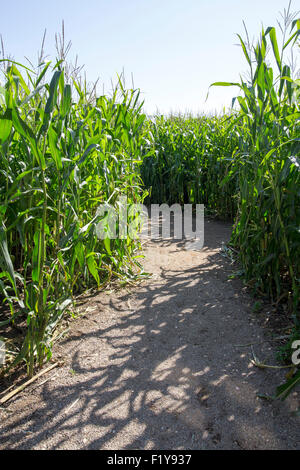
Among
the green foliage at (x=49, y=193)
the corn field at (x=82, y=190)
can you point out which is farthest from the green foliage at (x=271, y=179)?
the green foliage at (x=49, y=193)

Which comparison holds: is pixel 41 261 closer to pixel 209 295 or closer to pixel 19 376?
pixel 19 376

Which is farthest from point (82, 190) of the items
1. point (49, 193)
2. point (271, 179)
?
point (271, 179)

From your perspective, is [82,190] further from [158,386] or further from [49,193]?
[158,386]

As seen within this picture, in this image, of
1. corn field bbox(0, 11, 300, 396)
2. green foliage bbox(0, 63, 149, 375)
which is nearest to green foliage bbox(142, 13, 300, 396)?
corn field bbox(0, 11, 300, 396)

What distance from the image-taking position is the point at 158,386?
1.54 metres

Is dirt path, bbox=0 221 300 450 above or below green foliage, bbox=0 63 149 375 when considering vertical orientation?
below

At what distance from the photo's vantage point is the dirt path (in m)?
1.28

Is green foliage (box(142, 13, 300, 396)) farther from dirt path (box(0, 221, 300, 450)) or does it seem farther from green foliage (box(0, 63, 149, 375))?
green foliage (box(0, 63, 149, 375))

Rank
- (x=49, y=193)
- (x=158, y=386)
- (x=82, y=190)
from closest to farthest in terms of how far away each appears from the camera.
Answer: (x=158, y=386)
(x=49, y=193)
(x=82, y=190)

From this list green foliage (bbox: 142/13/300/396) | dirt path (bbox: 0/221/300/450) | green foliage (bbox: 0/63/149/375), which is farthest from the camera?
green foliage (bbox: 142/13/300/396)

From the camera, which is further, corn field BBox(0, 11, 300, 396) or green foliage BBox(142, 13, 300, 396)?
green foliage BBox(142, 13, 300, 396)

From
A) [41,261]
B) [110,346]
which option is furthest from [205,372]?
[41,261]

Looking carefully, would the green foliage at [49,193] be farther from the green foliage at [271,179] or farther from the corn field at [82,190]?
the green foliage at [271,179]

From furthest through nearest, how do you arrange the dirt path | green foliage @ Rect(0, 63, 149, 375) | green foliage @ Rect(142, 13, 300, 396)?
green foliage @ Rect(142, 13, 300, 396) < green foliage @ Rect(0, 63, 149, 375) < the dirt path
